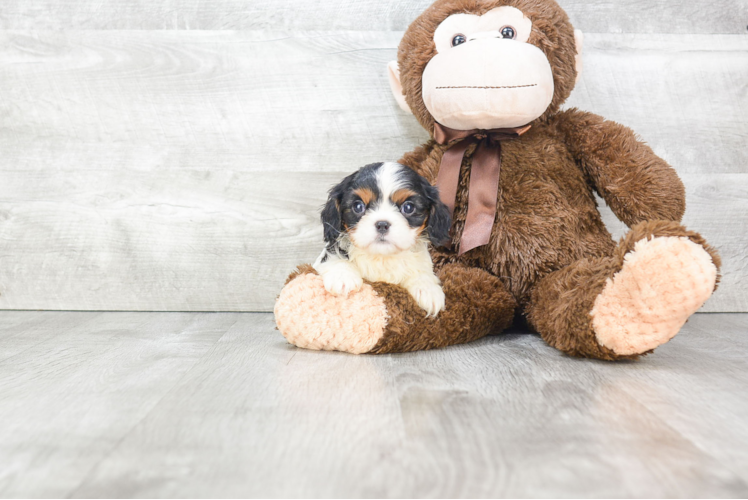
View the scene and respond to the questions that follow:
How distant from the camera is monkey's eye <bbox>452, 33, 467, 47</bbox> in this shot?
1.35 m

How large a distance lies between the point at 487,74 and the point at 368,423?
0.80 m

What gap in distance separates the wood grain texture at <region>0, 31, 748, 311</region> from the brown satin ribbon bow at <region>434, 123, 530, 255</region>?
0.30m

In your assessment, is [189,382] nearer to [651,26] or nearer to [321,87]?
[321,87]

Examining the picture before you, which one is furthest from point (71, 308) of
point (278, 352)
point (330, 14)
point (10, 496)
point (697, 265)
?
point (697, 265)

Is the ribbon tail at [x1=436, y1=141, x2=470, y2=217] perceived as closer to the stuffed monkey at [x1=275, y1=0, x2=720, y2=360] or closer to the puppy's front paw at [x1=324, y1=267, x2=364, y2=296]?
the stuffed monkey at [x1=275, y1=0, x2=720, y2=360]

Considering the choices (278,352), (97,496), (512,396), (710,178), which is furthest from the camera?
(710,178)

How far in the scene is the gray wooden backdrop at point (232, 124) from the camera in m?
1.69

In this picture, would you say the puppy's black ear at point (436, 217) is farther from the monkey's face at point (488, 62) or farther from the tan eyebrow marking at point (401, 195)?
the monkey's face at point (488, 62)

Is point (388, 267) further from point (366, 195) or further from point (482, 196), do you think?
point (482, 196)

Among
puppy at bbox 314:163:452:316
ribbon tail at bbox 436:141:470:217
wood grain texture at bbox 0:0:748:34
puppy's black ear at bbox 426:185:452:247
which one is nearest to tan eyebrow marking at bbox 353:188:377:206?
puppy at bbox 314:163:452:316

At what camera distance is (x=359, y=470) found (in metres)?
0.67

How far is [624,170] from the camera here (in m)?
1.35

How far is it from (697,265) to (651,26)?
3.26ft

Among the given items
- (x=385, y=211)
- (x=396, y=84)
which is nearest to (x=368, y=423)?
(x=385, y=211)
